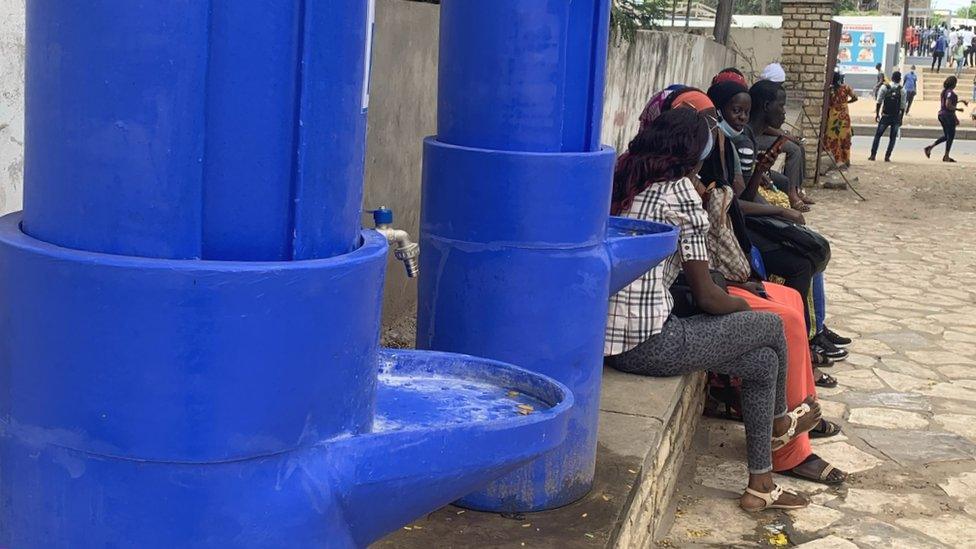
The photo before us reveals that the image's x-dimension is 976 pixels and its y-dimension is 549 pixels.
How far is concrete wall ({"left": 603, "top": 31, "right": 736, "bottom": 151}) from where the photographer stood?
8.59 metres

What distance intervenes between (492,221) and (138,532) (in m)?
1.49

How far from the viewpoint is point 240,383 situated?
4.52 feet

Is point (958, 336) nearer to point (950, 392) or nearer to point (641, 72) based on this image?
point (950, 392)

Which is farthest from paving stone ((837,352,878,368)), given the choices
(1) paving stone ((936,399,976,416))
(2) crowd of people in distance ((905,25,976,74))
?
(2) crowd of people in distance ((905,25,976,74))

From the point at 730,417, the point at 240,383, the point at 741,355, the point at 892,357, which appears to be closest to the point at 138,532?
the point at 240,383

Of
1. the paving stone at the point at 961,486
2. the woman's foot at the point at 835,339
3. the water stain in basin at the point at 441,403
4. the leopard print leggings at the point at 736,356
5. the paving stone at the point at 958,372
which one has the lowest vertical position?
the paving stone at the point at 961,486

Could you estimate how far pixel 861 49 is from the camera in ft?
136

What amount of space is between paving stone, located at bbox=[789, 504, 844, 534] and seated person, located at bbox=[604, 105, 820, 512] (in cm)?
6

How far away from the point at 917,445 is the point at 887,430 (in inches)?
7.6

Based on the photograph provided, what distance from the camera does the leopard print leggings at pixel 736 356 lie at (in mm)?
3900

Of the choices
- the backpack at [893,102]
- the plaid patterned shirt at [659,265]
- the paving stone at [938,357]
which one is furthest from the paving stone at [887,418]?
the backpack at [893,102]

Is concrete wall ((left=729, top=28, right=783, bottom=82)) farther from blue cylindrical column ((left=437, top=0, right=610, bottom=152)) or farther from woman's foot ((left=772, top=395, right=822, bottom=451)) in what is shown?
Result: blue cylindrical column ((left=437, top=0, right=610, bottom=152))

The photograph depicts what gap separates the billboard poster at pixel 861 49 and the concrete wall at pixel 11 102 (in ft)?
136

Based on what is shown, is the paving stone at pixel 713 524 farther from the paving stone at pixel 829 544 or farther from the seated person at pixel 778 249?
the seated person at pixel 778 249
